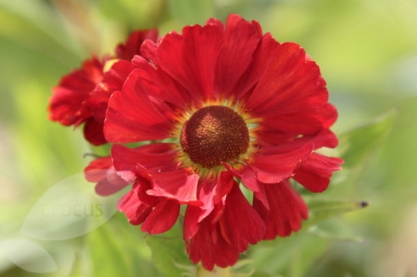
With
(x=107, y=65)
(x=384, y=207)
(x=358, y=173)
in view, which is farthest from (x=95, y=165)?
(x=384, y=207)

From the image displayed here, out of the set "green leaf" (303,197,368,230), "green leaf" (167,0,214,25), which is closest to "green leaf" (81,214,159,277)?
"green leaf" (303,197,368,230)

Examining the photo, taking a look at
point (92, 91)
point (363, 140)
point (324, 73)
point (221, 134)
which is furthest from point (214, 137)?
point (324, 73)

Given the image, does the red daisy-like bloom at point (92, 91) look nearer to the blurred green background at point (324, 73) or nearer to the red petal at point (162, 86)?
the red petal at point (162, 86)

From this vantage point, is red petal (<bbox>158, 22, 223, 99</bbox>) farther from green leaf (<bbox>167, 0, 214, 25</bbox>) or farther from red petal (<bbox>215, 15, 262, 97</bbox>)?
green leaf (<bbox>167, 0, 214, 25</bbox>)

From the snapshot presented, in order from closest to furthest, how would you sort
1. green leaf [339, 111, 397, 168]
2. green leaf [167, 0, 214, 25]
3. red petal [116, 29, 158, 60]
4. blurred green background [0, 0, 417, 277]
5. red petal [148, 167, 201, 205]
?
1. red petal [148, 167, 201, 205]
2. red petal [116, 29, 158, 60]
3. green leaf [339, 111, 397, 168]
4. green leaf [167, 0, 214, 25]
5. blurred green background [0, 0, 417, 277]

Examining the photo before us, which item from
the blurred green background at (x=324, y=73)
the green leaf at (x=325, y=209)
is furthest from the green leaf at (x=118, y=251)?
the green leaf at (x=325, y=209)

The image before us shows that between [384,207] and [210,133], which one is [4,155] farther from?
[210,133]

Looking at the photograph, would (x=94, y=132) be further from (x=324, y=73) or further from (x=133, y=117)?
(x=324, y=73)
